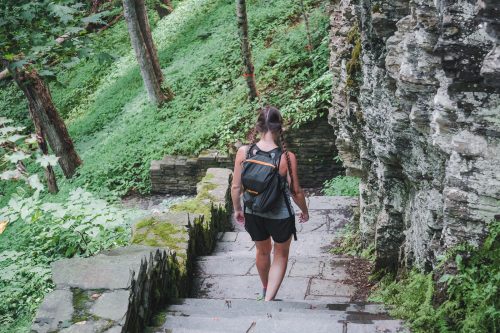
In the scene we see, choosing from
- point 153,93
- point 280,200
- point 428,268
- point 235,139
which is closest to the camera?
point 428,268

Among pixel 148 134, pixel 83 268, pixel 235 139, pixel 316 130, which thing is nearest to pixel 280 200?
pixel 83 268

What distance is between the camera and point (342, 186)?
994 cm

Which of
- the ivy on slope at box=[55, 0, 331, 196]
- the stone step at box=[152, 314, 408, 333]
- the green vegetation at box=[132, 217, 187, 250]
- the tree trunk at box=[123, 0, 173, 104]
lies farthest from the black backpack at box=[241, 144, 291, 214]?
the tree trunk at box=[123, 0, 173, 104]

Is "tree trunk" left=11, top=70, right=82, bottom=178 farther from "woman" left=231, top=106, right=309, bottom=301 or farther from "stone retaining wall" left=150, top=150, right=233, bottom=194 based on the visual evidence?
"woman" left=231, top=106, right=309, bottom=301

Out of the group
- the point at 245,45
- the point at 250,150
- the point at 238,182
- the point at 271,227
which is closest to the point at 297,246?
the point at 271,227

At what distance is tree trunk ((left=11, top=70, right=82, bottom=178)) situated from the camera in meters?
10.9

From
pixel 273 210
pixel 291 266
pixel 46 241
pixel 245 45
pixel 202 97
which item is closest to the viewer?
pixel 273 210

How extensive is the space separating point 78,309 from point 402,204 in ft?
9.78

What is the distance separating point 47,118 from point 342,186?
6674mm

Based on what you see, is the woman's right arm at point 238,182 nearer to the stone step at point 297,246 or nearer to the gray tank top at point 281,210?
the gray tank top at point 281,210

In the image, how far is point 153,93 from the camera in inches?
581

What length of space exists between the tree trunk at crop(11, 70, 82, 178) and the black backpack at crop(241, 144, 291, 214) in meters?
7.08

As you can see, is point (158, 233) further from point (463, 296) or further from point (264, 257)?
point (463, 296)

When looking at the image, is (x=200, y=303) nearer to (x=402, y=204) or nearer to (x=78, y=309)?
(x=78, y=309)
